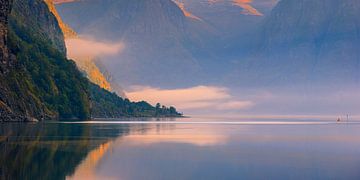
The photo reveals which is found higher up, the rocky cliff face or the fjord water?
the rocky cliff face

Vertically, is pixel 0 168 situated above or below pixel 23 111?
below

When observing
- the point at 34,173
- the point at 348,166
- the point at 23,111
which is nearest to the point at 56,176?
the point at 34,173

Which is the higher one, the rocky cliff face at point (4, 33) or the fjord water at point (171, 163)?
the rocky cliff face at point (4, 33)

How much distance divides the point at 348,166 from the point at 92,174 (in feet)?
75.8

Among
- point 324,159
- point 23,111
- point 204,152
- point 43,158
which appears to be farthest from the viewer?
point 23,111

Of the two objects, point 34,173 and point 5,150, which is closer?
point 34,173

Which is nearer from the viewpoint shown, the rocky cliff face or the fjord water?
the fjord water

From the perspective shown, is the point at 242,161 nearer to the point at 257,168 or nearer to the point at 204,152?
the point at 257,168

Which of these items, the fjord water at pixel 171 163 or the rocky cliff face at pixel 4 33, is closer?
the fjord water at pixel 171 163

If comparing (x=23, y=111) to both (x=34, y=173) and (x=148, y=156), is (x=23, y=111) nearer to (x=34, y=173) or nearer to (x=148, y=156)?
(x=148, y=156)

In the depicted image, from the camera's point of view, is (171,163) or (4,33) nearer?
(171,163)

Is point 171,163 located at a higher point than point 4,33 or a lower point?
lower

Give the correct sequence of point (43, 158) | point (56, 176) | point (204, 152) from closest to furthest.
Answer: point (56, 176), point (43, 158), point (204, 152)

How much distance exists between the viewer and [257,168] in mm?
53094
